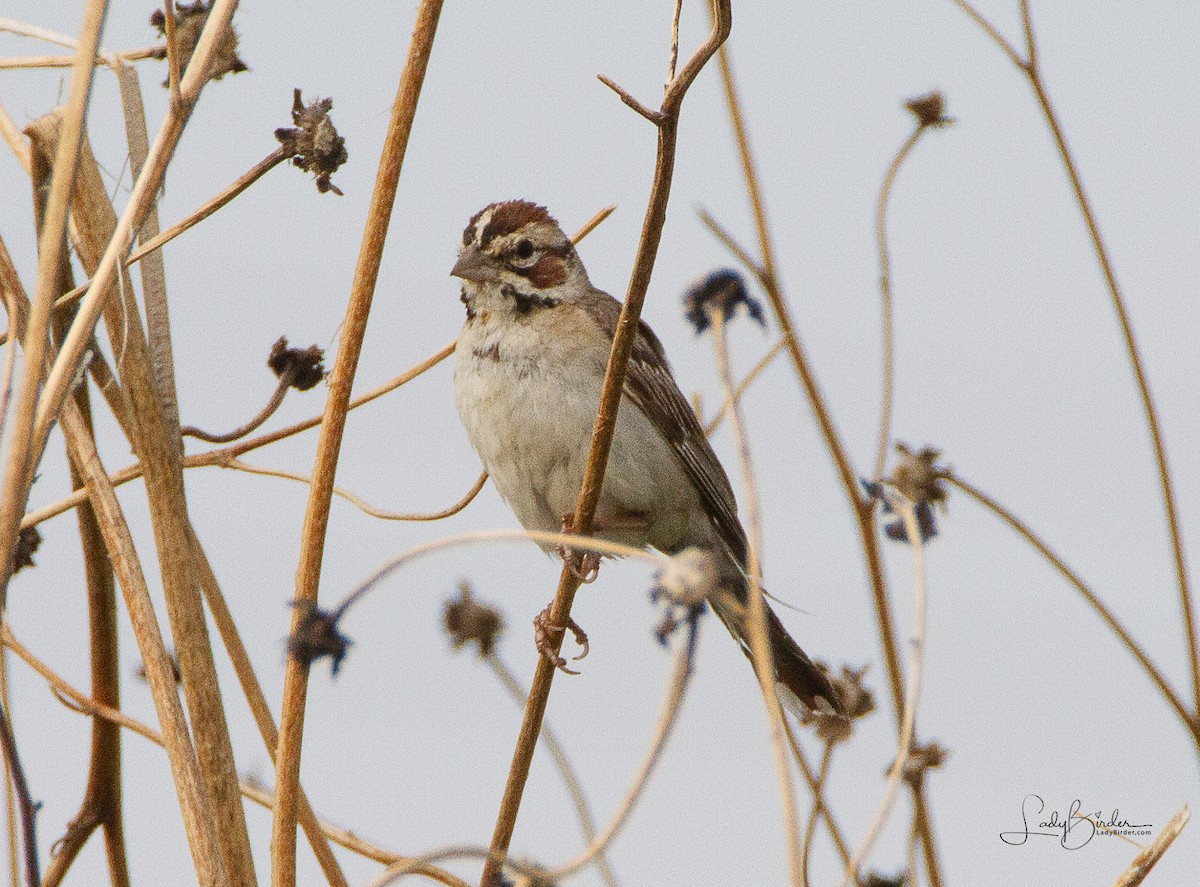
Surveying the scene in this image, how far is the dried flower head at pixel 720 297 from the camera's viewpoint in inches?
86.5

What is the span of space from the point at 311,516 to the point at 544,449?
2220 mm

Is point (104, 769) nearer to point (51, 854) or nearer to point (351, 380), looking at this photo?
point (51, 854)

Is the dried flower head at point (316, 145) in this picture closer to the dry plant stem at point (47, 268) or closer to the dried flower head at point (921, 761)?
the dry plant stem at point (47, 268)

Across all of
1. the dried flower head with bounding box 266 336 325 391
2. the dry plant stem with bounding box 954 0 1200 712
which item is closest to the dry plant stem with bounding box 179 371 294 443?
the dried flower head with bounding box 266 336 325 391

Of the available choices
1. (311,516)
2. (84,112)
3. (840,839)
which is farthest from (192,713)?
(840,839)

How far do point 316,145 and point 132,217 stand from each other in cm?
37

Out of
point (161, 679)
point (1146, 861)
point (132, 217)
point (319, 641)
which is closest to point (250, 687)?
point (161, 679)

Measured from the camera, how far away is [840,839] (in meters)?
1.99

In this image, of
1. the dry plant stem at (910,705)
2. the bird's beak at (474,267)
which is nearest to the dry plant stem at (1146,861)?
the dry plant stem at (910,705)

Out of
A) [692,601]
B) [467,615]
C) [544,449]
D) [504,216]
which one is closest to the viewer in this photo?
[692,601]

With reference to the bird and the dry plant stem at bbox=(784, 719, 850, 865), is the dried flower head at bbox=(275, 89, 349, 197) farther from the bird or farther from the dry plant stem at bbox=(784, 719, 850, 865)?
the bird

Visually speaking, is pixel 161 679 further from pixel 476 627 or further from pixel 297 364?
pixel 297 364

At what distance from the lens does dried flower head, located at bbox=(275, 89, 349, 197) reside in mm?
1939

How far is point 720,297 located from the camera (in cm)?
220
